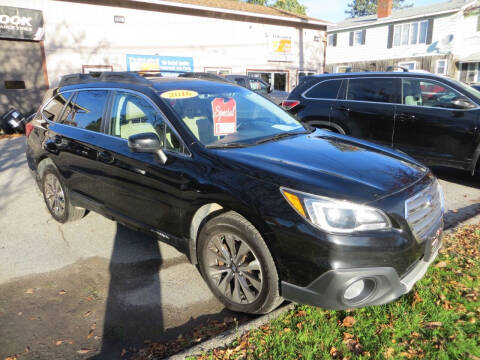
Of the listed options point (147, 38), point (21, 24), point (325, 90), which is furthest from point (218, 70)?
point (325, 90)

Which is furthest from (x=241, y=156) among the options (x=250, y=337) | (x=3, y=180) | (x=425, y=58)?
(x=425, y=58)

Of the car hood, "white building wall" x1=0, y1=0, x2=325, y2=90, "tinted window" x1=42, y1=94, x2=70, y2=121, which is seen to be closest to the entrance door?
"white building wall" x1=0, y1=0, x2=325, y2=90

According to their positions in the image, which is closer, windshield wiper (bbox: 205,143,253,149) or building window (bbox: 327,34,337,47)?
windshield wiper (bbox: 205,143,253,149)

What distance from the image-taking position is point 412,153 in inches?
247

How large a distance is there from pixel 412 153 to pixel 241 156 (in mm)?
4416

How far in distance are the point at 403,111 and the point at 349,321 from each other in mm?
4675

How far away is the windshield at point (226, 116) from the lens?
331 centimetres

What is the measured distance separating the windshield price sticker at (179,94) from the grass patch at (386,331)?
2137mm

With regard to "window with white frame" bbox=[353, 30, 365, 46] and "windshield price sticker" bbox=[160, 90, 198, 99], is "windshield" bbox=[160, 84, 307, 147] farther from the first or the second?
"window with white frame" bbox=[353, 30, 365, 46]

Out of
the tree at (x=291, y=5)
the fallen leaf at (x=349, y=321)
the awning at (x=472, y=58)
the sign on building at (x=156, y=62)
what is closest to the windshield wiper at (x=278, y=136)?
the fallen leaf at (x=349, y=321)

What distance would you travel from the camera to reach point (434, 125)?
603 centimetres

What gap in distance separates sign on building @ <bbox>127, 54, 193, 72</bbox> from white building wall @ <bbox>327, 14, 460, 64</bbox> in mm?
21436

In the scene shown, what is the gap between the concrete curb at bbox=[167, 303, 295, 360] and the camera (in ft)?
7.83

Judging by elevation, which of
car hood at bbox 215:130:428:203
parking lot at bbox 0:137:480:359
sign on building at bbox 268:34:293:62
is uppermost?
sign on building at bbox 268:34:293:62
